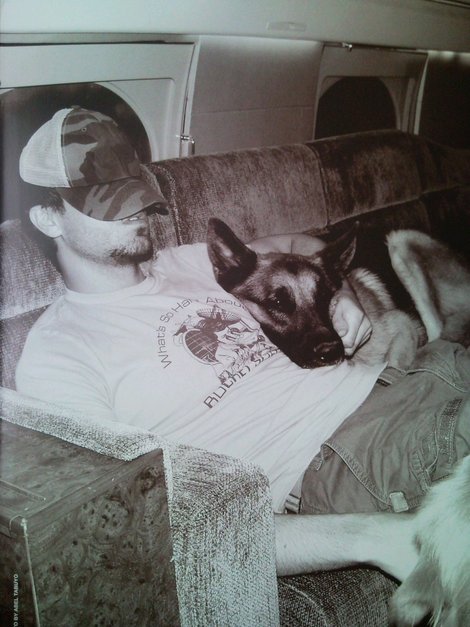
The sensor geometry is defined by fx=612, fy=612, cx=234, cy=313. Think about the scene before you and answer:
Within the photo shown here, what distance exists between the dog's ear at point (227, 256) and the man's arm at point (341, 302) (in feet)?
0.22

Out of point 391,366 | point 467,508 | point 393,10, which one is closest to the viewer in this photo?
point 467,508

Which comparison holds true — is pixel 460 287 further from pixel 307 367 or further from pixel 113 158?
pixel 113 158

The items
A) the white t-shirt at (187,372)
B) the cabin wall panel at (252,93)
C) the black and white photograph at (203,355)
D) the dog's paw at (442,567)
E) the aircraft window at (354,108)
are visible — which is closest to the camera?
the black and white photograph at (203,355)

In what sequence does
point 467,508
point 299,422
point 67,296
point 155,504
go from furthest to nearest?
point 299,422 → point 67,296 → point 467,508 → point 155,504

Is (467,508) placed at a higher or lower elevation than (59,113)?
lower

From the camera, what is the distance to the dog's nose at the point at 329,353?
5.06ft

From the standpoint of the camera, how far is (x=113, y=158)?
1.27m

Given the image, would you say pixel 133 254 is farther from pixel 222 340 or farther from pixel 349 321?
pixel 349 321

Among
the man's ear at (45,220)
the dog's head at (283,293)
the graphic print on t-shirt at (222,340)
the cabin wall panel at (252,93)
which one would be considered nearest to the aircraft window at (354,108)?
the cabin wall panel at (252,93)

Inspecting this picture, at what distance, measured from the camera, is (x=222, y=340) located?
1.36 m

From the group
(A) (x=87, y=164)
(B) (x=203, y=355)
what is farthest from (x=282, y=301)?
(A) (x=87, y=164)

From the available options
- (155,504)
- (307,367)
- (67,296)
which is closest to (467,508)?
(307,367)

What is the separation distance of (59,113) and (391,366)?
3.60 feet

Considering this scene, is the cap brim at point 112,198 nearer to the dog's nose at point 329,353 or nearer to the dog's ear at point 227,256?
the dog's ear at point 227,256
